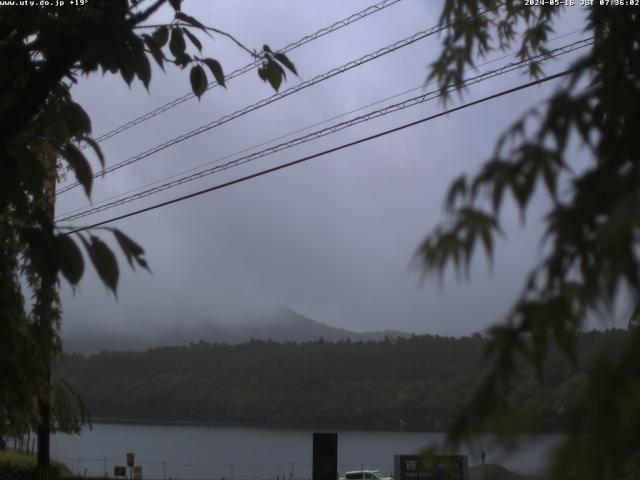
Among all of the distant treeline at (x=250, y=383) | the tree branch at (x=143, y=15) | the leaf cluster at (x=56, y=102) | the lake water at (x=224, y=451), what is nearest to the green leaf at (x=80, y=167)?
the leaf cluster at (x=56, y=102)

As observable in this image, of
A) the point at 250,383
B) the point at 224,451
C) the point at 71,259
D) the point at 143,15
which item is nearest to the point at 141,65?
the point at 143,15

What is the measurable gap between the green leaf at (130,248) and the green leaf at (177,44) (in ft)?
5.99

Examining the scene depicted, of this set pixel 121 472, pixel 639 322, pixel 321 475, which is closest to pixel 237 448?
pixel 121 472

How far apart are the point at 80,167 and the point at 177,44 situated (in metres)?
1.33

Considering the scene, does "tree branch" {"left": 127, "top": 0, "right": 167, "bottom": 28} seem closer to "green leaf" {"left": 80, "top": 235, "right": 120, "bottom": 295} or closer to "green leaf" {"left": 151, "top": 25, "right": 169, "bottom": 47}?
"green leaf" {"left": 151, "top": 25, "right": 169, "bottom": 47}

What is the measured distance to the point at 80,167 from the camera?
3.54 m

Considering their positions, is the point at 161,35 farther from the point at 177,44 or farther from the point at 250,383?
the point at 250,383

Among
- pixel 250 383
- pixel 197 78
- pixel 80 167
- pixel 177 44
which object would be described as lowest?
pixel 250 383

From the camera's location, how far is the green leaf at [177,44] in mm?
4602

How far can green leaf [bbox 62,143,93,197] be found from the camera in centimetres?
350

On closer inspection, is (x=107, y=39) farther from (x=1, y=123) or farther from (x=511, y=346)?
(x=511, y=346)

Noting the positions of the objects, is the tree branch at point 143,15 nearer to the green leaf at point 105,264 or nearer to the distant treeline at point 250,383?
the green leaf at point 105,264

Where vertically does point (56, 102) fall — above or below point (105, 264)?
above

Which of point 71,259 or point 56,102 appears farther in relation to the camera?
point 56,102
